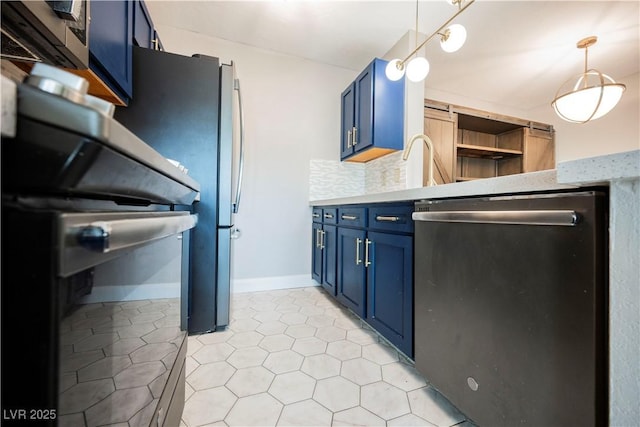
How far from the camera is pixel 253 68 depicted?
2.47 meters

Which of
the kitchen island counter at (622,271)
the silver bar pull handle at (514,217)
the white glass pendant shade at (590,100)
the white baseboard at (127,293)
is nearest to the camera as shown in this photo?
the white baseboard at (127,293)

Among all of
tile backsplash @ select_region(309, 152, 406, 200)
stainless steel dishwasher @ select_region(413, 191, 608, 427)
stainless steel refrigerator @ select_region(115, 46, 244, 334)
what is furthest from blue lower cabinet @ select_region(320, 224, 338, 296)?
stainless steel dishwasher @ select_region(413, 191, 608, 427)

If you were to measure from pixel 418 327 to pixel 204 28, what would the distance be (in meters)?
2.82

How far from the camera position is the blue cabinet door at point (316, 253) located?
2.37 m

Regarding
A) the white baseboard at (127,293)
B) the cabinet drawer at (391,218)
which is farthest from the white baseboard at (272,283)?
the white baseboard at (127,293)

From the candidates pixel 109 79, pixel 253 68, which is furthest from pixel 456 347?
pixel 253 68

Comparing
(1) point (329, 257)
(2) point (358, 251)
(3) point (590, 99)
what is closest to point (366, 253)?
(2) point (358, 251)

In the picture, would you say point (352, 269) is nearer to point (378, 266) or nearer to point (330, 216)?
point (378, 266)

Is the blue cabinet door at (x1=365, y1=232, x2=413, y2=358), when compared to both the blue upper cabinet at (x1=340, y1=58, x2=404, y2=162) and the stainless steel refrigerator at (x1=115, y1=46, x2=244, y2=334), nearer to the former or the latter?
the stainless steel refrigerator at (x1=115, y1=46, x2=244, y2=334)

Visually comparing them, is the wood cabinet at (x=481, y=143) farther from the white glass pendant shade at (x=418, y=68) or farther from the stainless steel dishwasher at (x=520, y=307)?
the stainless steel dishwasher at (x=520, y=307)

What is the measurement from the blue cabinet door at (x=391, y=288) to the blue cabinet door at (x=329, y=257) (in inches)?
20.7

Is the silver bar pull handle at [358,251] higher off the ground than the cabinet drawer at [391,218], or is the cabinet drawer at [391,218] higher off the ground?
the cabinet drawer at [391,218]

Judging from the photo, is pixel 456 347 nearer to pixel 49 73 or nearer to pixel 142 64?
pixel 49 73

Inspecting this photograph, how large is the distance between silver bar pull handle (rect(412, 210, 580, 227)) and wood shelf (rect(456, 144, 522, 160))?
7.62 feet
